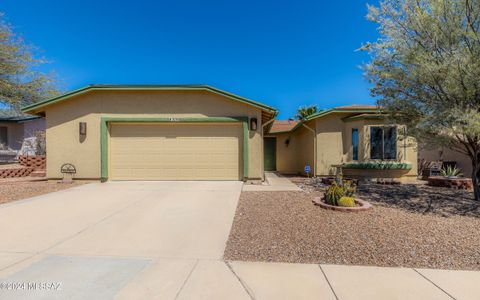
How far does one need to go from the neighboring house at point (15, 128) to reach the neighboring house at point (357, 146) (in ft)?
62.2

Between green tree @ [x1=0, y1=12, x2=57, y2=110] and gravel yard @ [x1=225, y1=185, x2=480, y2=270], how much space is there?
18.3 m

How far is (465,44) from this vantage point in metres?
6.40

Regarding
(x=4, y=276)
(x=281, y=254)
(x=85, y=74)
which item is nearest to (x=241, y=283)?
(x=281, y=254)

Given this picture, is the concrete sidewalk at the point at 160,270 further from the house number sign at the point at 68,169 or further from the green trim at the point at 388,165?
the green trim at the point at 388,165

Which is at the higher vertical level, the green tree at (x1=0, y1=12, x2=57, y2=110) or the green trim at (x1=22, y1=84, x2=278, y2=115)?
the green tree at (x1=0, y1=12, x2=57, y2=110)

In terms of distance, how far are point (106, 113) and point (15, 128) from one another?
1486cm

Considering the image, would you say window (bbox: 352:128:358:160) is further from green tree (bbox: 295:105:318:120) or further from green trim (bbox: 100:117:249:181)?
green tree (bbox: 295:105:318:120)

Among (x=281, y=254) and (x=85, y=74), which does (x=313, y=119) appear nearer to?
(x=281, y=254)

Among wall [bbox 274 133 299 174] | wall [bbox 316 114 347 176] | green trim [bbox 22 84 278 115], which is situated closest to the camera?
green trim [bbox 22 84 278 115]

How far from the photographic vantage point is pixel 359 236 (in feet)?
13.8

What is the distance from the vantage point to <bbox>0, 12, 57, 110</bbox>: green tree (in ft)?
51.0

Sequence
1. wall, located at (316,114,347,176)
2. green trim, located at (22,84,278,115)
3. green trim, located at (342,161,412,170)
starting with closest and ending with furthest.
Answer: green trim, located at (22,84,278,115), green trim, located at (342,161,412,170), wall, located at (316,114,347,176)

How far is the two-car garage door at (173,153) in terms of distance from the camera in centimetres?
1035

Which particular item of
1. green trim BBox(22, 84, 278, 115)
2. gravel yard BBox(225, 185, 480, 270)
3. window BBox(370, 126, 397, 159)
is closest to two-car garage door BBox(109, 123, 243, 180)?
green trim BBox(22, 84, 278, 115)
